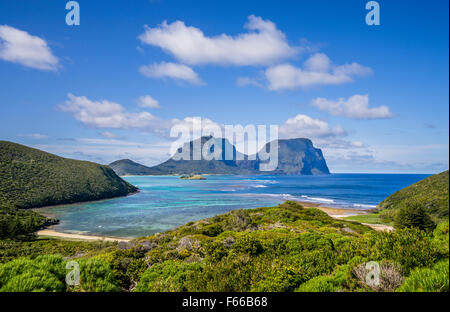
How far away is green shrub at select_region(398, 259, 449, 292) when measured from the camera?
13.1ft

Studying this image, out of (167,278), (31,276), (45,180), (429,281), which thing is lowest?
(45,180)

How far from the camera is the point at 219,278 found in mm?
5906

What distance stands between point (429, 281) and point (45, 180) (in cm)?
9248

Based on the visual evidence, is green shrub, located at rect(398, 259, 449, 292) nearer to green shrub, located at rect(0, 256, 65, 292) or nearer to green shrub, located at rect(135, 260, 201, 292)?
green shrub, located at rect(135, 260, 201, 292)

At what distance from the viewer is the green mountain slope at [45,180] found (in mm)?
60003

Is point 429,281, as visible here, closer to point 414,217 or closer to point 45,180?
point 414,217

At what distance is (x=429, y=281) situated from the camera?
4.09 m

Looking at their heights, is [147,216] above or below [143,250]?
below

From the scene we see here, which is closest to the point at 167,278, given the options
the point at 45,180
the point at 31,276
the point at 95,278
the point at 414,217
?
the point at 95,278

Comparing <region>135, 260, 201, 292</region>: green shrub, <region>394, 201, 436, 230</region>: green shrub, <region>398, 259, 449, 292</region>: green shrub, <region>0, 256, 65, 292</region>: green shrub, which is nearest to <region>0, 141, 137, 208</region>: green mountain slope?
<region>0, 256, 65, 292</region>: green shrub
